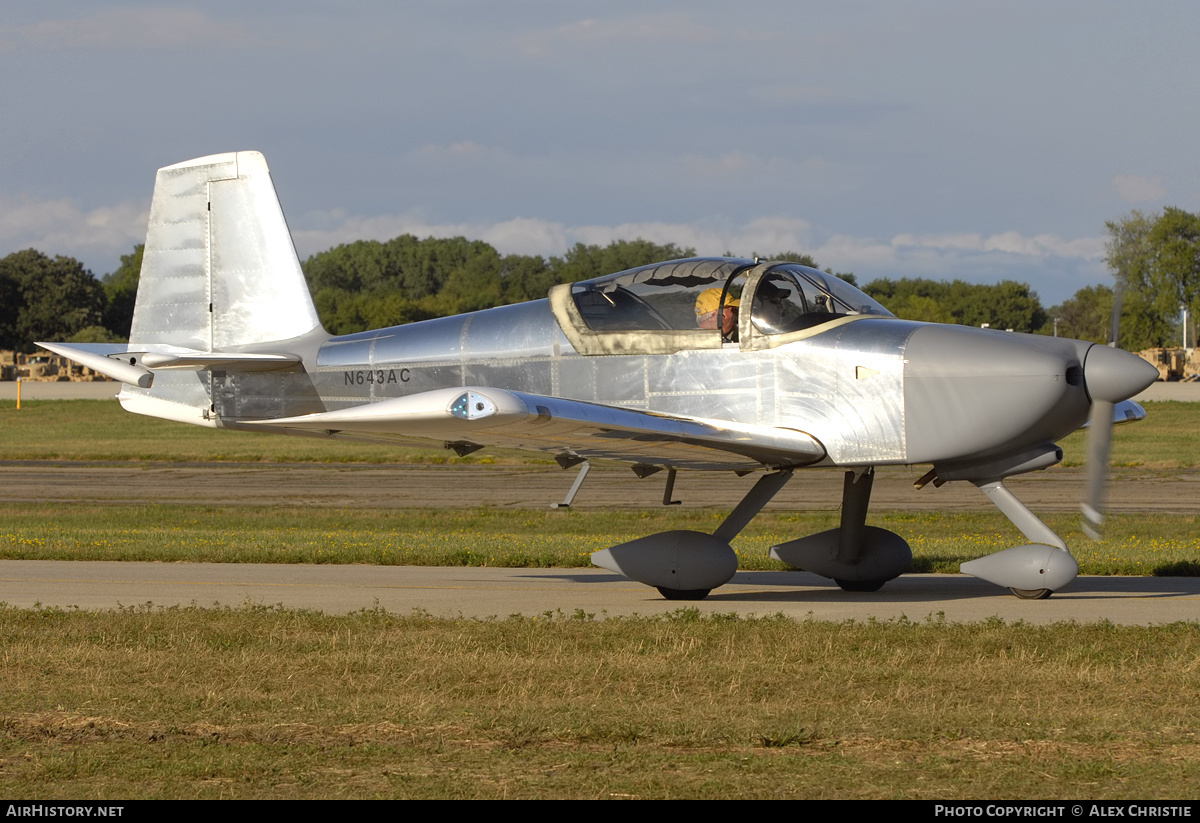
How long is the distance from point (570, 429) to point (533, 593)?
2503 millimetres

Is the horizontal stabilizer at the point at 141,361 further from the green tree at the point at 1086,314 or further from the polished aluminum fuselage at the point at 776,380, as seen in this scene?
the green tree at the point at 1086,314

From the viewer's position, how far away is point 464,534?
736 inches

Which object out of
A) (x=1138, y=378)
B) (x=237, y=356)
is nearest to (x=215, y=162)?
(x=237, y=356)

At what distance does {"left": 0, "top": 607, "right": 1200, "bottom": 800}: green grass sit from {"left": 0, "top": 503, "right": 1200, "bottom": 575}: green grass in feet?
16.3

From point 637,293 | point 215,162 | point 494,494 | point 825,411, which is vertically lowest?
point 494,494

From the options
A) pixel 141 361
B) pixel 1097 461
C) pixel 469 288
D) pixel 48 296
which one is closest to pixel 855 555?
pixel 1097 461

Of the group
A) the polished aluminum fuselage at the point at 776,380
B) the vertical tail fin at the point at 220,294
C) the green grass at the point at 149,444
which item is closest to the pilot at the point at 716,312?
the polished aluminum fuselage at the point at 776,380

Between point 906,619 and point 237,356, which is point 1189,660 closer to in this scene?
point 906,619

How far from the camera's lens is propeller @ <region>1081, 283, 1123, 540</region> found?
34.5 feet

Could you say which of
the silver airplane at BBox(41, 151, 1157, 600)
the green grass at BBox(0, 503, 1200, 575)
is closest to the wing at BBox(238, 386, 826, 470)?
the silver airplane at BBox(41, 151, 1157, 600)

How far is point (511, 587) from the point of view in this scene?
13.0 m

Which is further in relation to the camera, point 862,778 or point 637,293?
point 637,293

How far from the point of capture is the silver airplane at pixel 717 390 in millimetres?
10633

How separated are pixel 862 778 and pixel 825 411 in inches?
234
